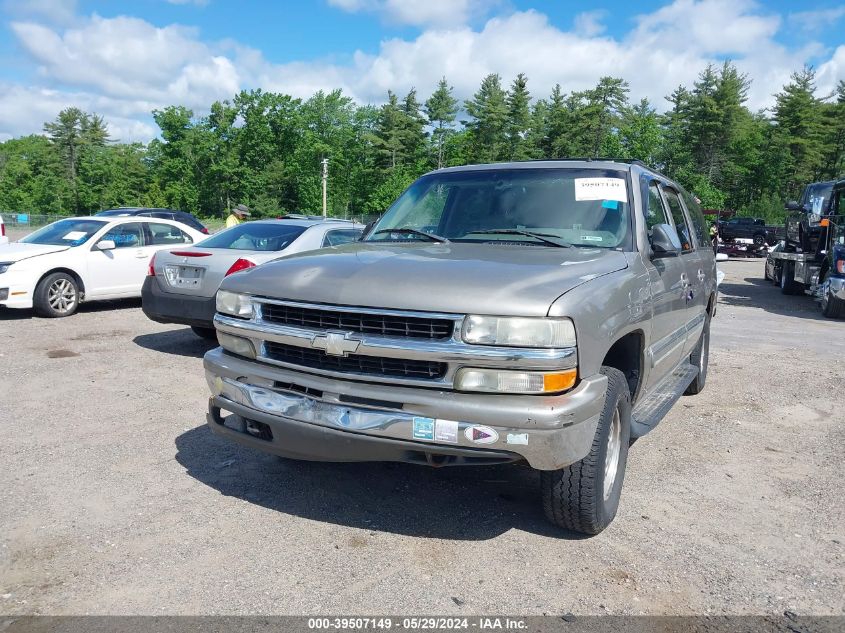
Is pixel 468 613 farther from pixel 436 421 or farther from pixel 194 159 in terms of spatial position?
pixel 194 159

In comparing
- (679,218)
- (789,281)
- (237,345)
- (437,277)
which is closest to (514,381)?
(437,277)

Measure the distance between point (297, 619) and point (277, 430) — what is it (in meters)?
0.94

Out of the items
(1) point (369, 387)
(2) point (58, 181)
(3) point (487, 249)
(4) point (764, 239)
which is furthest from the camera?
(2) point (58, 181)

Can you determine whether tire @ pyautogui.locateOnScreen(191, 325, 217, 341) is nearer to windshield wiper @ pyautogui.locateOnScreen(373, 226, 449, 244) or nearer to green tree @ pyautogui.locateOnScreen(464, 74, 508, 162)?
windshield wiper @ pyautogui.locateOnScreen(373, 226, 449, 244)

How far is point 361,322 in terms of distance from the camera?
338cm

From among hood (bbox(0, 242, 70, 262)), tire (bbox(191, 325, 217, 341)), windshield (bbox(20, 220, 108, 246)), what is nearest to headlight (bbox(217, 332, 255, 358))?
tire (bbox(191, 325, 217, 341))

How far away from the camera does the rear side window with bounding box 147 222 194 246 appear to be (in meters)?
11.6

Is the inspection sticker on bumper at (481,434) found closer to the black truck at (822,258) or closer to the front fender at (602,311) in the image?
the front fender at (602,311)

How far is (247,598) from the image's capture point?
9.98 ft

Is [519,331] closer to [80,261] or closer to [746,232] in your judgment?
[80,261]

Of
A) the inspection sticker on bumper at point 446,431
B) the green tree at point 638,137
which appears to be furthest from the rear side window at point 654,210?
the green tree at point 638,137

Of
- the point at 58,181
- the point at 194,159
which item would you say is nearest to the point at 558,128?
the point at 194,159

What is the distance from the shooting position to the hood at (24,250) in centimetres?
1022

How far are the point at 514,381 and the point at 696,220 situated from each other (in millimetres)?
4168
